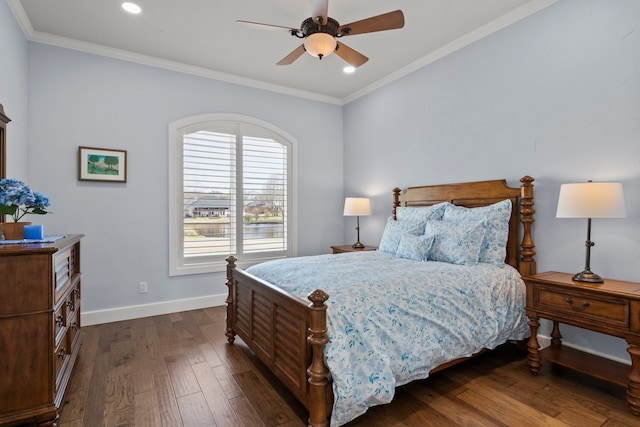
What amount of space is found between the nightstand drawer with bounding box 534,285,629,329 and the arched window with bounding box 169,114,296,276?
10.6ft

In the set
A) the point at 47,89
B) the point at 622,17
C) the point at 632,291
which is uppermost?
Answer: the point at 622,17

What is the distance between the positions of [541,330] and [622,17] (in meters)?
2.52

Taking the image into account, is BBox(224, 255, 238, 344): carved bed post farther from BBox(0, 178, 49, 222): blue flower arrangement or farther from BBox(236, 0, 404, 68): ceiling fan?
BBox(236, 0, 404, 68): ceiling fan

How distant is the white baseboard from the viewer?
3584mm

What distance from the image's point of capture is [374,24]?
8.03 feet

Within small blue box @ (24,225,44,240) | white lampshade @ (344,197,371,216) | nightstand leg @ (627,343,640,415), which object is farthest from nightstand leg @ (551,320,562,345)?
small blue box @ (24,225,44,240)

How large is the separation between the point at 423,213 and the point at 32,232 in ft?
10.8

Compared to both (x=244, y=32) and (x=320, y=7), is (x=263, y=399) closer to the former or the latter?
(x=320, y=7)

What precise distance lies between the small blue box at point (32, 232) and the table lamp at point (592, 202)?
3585 mm

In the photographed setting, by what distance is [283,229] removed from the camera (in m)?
4.86

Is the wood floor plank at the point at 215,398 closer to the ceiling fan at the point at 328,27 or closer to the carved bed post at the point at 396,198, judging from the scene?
the ceiling fan at the point at 328,27

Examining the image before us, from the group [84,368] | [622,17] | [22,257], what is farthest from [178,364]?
[622,17]

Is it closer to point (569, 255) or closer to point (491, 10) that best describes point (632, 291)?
point (569, 255)

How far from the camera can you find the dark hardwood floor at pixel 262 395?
1.96m
